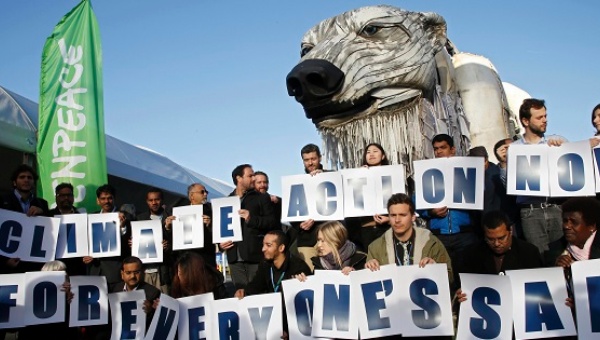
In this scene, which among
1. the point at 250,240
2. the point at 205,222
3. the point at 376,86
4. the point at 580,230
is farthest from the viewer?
the point at 205,222

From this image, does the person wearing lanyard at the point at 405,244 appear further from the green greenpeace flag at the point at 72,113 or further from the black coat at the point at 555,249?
the green greenpeace flag at the point at 72,113

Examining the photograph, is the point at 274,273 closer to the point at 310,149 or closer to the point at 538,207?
the point at 310,149

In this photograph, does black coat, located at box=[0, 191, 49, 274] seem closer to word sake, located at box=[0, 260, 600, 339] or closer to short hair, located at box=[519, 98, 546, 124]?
word sake, located at box=[0, 260, 600, 339]

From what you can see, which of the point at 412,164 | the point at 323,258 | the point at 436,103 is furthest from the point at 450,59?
the point at 323,258

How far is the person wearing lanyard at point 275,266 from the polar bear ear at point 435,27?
2711mm

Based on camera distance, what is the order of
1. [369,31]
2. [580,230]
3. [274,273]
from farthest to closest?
[369,31] < [274,273] < [580,230]

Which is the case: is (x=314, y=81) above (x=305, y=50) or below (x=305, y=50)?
below

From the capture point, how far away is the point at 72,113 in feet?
31.4

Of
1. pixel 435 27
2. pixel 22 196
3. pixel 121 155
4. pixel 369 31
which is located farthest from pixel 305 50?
pixel 121 155

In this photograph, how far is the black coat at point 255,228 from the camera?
23.9ft

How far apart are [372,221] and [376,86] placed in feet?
4.20

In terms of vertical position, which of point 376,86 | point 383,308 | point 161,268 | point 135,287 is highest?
point 376,86

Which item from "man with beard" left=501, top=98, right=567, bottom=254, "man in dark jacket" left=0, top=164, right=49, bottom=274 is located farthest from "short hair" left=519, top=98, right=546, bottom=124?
"man in dark jacket" left=0, top=164, right=49, bottom=274

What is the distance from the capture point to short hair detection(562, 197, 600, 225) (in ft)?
16.6
